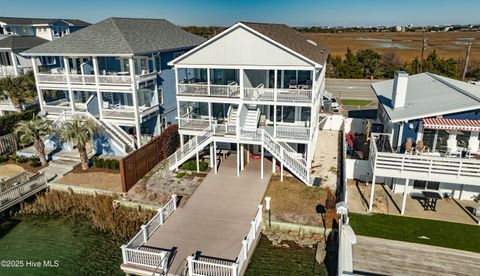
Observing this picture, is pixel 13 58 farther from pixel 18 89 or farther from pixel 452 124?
pixel 452 124

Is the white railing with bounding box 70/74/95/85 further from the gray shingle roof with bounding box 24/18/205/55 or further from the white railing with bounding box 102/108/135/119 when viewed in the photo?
the white railing with bounding box 102/108/135/119

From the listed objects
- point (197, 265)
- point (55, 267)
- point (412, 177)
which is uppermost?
point (412, 177)

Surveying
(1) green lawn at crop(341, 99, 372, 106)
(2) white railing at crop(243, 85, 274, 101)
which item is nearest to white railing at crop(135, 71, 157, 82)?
(2) white railing at crop(243, 85, 274, 101)

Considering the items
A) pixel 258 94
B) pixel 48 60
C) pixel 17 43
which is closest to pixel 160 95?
pixel 258 94

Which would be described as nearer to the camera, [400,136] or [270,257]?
[270,257]

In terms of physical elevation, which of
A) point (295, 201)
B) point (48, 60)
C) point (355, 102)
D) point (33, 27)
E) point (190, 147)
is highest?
point (33, 27)

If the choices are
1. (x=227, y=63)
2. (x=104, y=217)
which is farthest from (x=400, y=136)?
(x=104, y=217)

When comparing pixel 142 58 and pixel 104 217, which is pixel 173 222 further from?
pixel 142 58
